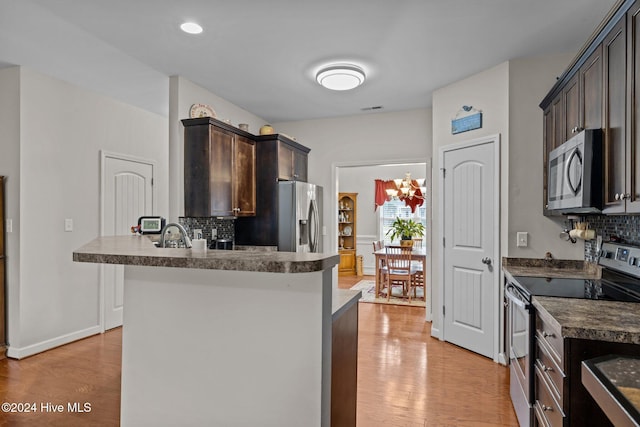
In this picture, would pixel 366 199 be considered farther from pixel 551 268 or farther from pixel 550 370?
pixel 550 370

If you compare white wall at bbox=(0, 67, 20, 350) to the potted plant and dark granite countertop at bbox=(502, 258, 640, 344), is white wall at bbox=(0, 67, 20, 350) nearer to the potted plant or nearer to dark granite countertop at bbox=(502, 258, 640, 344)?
dark granite countertop at bbox=(502, 258, 640, 344)

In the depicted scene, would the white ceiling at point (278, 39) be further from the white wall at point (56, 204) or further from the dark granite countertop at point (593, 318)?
the dark granite countertop at point (593, 318)

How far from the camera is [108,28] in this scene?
2.56m

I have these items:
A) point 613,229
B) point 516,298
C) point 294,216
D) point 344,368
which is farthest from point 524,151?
point 344,368

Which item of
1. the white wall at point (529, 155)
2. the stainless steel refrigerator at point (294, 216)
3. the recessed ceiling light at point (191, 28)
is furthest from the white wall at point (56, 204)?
the white wall at point (529, 155)

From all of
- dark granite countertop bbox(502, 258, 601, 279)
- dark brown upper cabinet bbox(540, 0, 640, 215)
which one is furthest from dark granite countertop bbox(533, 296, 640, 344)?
dark granite countertop bbox(502, 258, 601, 279)

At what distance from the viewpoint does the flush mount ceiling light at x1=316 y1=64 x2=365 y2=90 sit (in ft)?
10.7

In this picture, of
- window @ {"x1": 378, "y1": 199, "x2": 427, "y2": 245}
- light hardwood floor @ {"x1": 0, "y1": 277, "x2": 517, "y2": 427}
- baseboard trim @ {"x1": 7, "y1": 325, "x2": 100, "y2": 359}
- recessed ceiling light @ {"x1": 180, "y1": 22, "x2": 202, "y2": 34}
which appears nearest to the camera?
light hardwood floor @ {"x1": 0, "y1": 277, "x2": 517, "y2": 427}

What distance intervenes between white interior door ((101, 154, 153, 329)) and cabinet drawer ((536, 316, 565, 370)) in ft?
13.5

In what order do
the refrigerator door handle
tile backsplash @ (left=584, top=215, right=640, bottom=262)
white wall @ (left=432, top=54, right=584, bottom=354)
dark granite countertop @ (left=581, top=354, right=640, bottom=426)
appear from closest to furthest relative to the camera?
dark granite countertop @ (left=581, top=354, right=640, bottom=426), tile backsplash @ (left=584, top=215, right=640, bottom=262), white wall @ (left=432, top=54, right=584, bottom=354), the refrigerator door handle

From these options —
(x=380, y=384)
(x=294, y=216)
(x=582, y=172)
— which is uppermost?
(x=582, y=172)

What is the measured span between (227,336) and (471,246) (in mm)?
2749

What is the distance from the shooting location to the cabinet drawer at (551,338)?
58.1 inches

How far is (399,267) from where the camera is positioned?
5.56m
